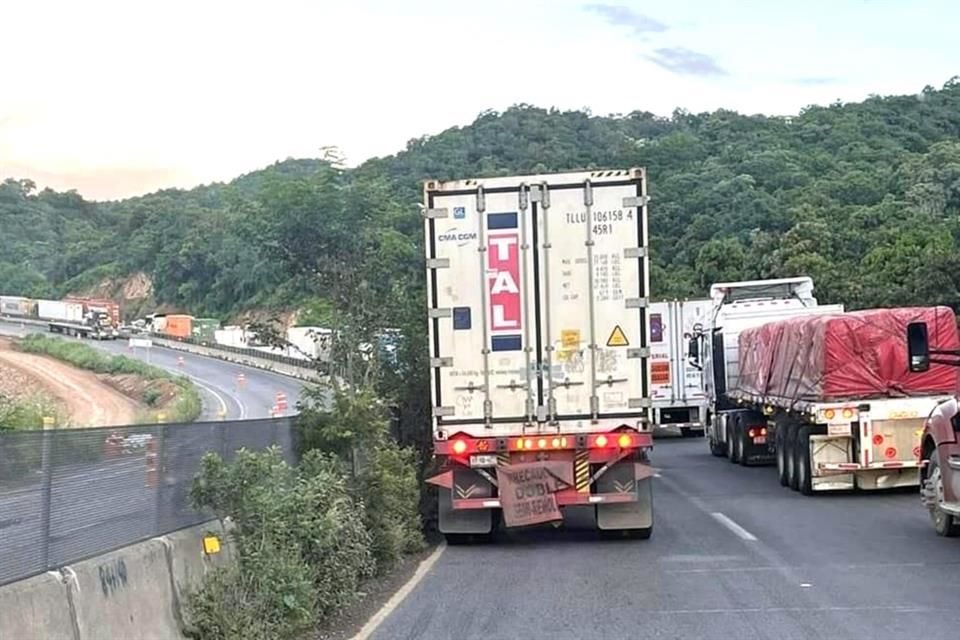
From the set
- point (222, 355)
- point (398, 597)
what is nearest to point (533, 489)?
point (398, 597)

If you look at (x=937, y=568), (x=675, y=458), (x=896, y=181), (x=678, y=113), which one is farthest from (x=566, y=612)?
(x=678, y=113)

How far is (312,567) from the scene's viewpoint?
998 centimetres

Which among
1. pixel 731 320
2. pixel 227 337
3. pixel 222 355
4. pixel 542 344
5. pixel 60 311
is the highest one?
pixel 60 311

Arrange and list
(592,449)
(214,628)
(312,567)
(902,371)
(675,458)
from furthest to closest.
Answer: (675,458) → (902,371) → (592,449) → (312,567) → (214,628)

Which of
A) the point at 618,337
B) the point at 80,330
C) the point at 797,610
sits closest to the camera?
the point at 797,610

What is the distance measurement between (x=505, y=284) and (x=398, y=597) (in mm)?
4344

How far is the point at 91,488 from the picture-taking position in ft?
25.1

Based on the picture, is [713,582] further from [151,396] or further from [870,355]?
[151,396]

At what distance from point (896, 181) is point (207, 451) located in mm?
70668

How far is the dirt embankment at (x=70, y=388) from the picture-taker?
52241 mm

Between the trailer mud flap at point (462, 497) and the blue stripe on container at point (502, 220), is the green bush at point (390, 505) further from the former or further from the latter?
the blue stripe on container at point (502, 220)

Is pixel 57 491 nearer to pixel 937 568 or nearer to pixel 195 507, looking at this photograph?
pixel 195 507

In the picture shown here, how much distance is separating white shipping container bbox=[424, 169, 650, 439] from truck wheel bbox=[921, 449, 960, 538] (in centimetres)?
328

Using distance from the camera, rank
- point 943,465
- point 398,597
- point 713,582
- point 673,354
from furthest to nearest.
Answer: point 673,354 → point 943,465 → point 713,582 → point 398,597
